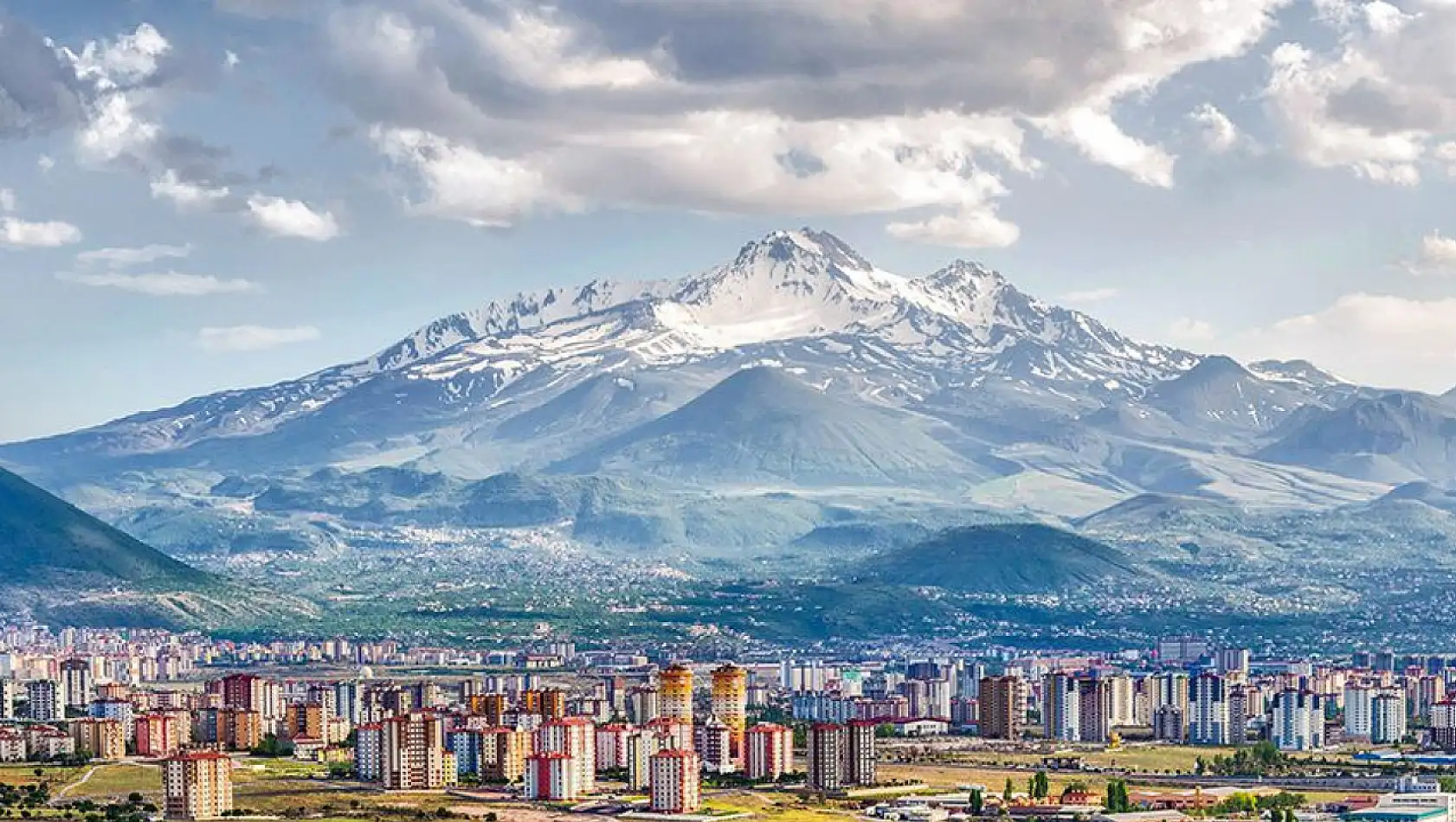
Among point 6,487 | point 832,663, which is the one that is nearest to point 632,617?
point 832,663

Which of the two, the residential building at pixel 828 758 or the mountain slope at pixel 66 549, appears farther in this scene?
the mountain slope at pixel 66 549

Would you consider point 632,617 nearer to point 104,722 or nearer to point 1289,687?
point 1289,687

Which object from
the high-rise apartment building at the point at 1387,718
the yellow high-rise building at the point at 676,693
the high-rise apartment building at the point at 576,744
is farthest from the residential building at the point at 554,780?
the high-rise apartment building at the point at 1387,718

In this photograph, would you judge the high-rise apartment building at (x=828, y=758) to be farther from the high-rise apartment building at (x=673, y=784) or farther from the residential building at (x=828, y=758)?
the high-rise apartment building at (x=673, y=784)

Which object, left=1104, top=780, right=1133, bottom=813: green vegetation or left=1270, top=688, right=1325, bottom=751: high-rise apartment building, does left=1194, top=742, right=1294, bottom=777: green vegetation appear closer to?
left=1270, top=688, right=1325, bottom=751: high-rise apartment building

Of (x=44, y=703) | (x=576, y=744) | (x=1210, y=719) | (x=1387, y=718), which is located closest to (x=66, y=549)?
(x=44, y=703)
